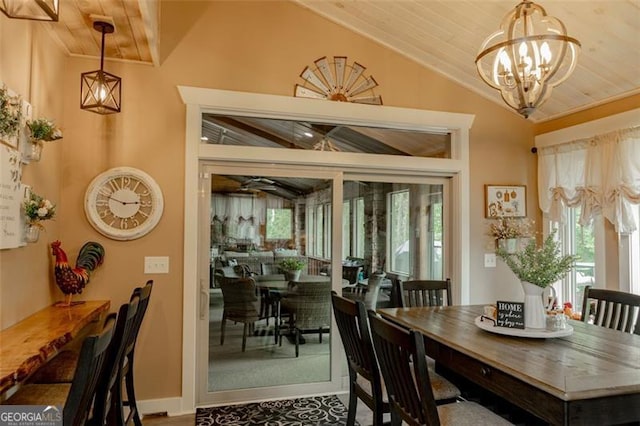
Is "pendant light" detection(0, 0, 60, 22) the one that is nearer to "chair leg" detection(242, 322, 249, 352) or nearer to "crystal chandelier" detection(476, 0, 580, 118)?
"crystal chandelier" detection(476, 0, 580, 118)

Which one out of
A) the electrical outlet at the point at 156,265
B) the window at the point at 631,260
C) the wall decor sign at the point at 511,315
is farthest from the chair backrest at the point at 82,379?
the window at the point at 631,260

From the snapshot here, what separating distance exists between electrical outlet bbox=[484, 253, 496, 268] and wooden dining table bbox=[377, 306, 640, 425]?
1.63 metres

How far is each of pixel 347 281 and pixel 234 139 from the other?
1619 mm

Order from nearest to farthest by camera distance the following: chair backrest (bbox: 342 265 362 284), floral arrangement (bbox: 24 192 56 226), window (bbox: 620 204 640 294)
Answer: floral arrangement (bbox: 24 192 56 226)
window (bbox: 620 204 640 294)
chair backrest (bbox: 342 265 362 284)

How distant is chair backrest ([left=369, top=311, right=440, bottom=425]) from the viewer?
65.1 inches

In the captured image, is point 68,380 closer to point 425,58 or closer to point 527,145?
point 425,58

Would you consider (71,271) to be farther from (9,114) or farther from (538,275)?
(538,275)

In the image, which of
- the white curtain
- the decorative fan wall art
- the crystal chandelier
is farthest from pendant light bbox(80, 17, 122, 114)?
the white curtain

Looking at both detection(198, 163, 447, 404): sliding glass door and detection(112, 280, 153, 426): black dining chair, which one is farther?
detection(198, 163, 447, 404): sliding glass door

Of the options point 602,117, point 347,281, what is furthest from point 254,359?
point 602,117

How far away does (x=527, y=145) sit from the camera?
14.3 ft

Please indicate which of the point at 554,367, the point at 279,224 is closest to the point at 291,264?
the point at 279,224

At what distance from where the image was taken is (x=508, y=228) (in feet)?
13.6

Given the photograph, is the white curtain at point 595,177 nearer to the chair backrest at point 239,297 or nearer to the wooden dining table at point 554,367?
the wooden dining table at point 554,367
